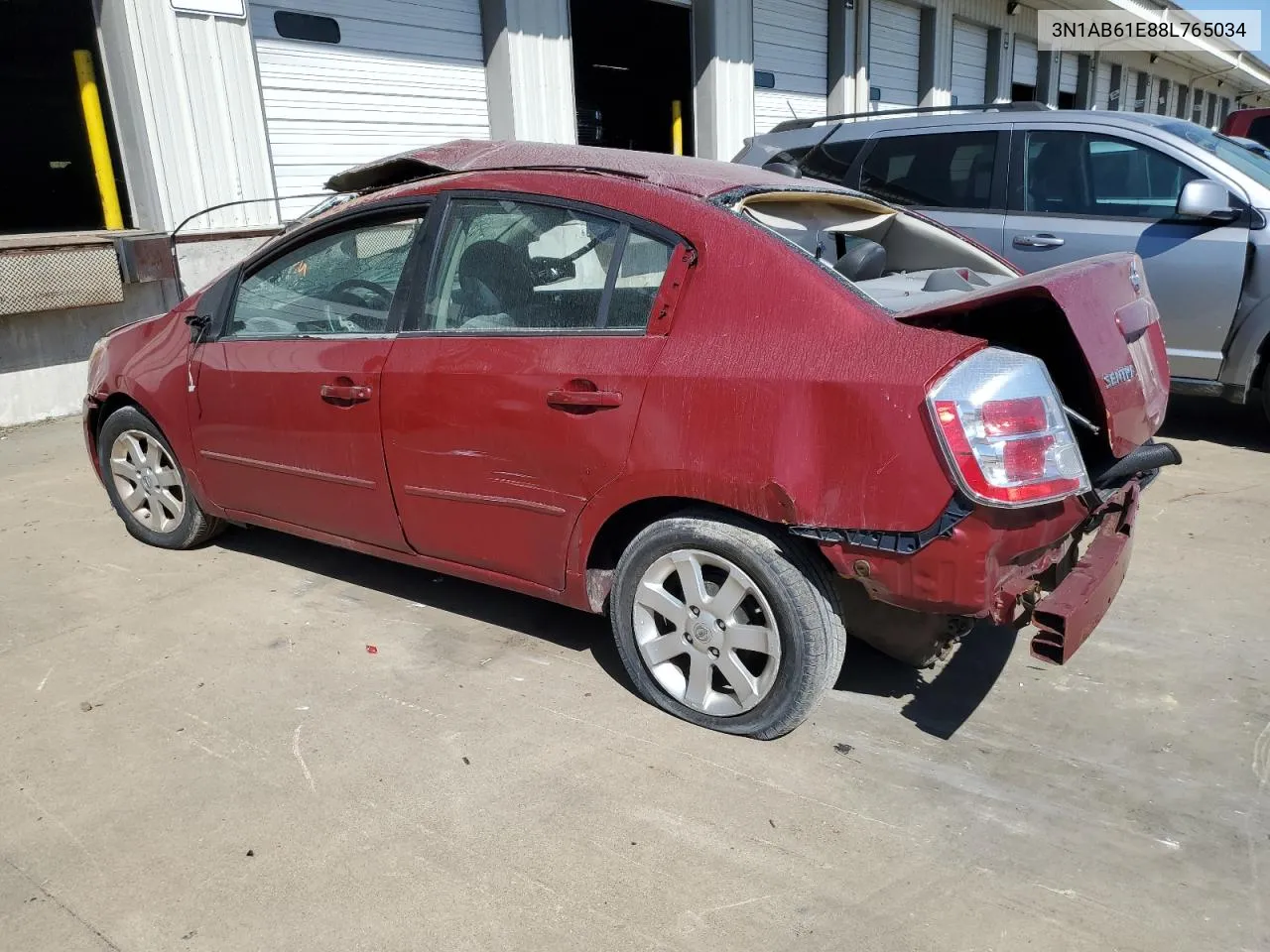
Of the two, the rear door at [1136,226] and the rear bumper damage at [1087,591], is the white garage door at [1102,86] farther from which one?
the rear bumper damage at [1087,591]

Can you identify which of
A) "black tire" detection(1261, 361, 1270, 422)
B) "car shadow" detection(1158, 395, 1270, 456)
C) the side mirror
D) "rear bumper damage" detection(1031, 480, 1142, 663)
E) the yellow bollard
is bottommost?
"car shadow" detection(1158, 395, 1270, 456)

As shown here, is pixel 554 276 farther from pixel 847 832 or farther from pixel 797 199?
pixel 847 832

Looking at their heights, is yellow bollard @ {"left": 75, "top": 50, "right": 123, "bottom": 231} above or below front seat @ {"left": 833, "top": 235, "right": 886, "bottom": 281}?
above

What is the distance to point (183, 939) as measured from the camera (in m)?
2.16

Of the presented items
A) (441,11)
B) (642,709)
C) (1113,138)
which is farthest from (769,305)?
(441,11)

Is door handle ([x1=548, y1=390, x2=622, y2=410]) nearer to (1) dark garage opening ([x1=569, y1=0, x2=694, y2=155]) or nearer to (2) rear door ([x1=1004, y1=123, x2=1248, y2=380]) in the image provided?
(2) rear door ([x1=1004, y1=123, x2=1248, y2=380])

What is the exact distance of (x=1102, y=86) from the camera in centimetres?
2395

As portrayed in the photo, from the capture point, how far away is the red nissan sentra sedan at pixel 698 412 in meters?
2.42

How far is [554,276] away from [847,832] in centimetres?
180

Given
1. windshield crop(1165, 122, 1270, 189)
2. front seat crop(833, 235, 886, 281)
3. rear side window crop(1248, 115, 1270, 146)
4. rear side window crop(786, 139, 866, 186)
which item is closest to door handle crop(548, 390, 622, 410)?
front seat crop(833, 235, 886, 281)

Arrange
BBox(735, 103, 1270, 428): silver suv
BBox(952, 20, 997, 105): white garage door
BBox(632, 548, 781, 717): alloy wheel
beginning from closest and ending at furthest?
BBox(632, 548, 781, 717): alloy wheel → BBox(735, 103, 1270, 428): silver suv → BBox(952, 20, 997, 105): white garage door

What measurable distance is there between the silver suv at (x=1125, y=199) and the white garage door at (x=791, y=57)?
6.72 m

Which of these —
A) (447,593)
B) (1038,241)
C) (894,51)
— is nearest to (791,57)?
(894,51)

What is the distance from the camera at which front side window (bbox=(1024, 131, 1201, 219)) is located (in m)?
5.55
